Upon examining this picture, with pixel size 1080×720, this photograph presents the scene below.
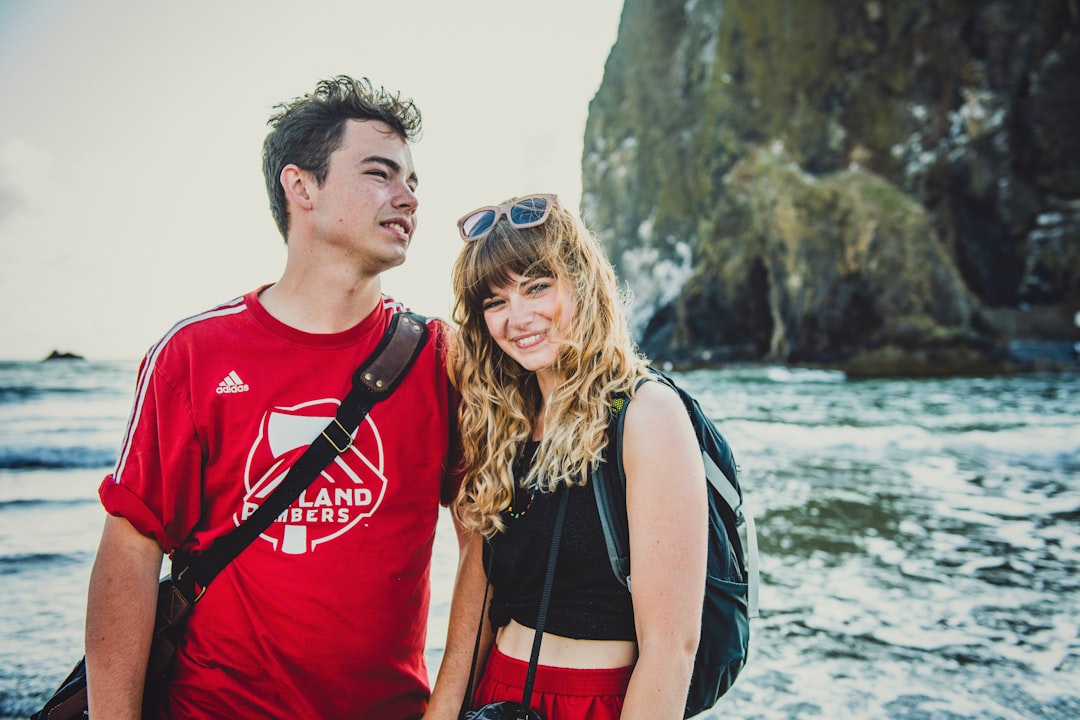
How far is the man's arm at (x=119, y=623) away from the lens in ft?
5.74

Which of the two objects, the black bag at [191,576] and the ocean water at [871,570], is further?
the ocean water at [871,570]

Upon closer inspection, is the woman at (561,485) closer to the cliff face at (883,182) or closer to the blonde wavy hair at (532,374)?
the blonde wavy hair at (532,374)

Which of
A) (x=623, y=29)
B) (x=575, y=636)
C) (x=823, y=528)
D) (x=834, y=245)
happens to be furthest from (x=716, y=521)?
(x=623, y=29)

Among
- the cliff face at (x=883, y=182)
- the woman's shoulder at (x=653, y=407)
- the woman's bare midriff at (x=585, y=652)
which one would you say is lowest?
the woman's bare midriff at (x=585, y=652)

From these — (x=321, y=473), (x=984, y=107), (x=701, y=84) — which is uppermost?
(x=701, y=84)

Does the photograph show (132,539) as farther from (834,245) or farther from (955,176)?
(955,176)

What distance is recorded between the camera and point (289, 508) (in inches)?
74.2

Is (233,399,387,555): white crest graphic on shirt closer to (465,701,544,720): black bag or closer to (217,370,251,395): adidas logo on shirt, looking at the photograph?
(217,370,251,395): adidas logo on shirt

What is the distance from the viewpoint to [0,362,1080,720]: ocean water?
11.0 feet

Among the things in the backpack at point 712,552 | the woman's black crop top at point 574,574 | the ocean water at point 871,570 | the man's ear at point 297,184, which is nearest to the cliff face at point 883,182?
the ocean water at point 871,570

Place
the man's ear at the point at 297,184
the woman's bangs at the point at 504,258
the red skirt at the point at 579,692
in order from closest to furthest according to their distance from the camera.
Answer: the red skirt at the point at 579,692 < the woman's bangs at the point at 504,258 < the man's ear at the point at 297,184

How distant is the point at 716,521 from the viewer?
1.76 metres

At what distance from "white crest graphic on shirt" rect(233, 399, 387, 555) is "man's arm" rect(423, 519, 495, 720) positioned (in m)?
0.34

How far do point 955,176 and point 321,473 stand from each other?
40124mm
